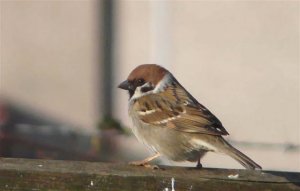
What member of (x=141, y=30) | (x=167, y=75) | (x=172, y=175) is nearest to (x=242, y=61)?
(x=141, y=30)

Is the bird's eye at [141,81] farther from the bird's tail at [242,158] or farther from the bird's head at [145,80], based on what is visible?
the bird's tail at [242,158]

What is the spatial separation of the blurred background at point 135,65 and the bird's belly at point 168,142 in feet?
7.69

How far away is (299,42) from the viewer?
268 inches

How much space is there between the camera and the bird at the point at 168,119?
12.4 ft

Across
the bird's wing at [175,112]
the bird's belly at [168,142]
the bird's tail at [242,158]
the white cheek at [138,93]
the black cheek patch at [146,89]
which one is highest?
the black cheek patch at [146,89]

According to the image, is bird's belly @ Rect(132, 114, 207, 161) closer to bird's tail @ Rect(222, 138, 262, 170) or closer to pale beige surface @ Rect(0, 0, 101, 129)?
bird's tail @ Rect(222, 138, 262, 170)

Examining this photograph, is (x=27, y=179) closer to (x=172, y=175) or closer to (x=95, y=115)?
(x=172, y=175)

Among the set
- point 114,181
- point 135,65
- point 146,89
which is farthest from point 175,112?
point 135,65

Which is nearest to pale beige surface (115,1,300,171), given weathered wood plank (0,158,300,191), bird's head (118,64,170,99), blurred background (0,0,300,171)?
blurred background (0,0,300,171)

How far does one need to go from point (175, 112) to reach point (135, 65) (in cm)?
332

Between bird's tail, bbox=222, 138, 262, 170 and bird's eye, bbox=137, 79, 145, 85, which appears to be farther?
bird's eye, bbox=137, 79, 145, 85

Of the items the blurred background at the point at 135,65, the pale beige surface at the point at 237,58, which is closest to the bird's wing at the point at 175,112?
the blurred background at the point at 135,65

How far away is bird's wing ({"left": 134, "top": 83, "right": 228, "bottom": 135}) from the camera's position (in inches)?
152

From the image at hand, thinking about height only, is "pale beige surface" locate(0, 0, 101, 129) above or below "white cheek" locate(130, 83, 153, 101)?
above
